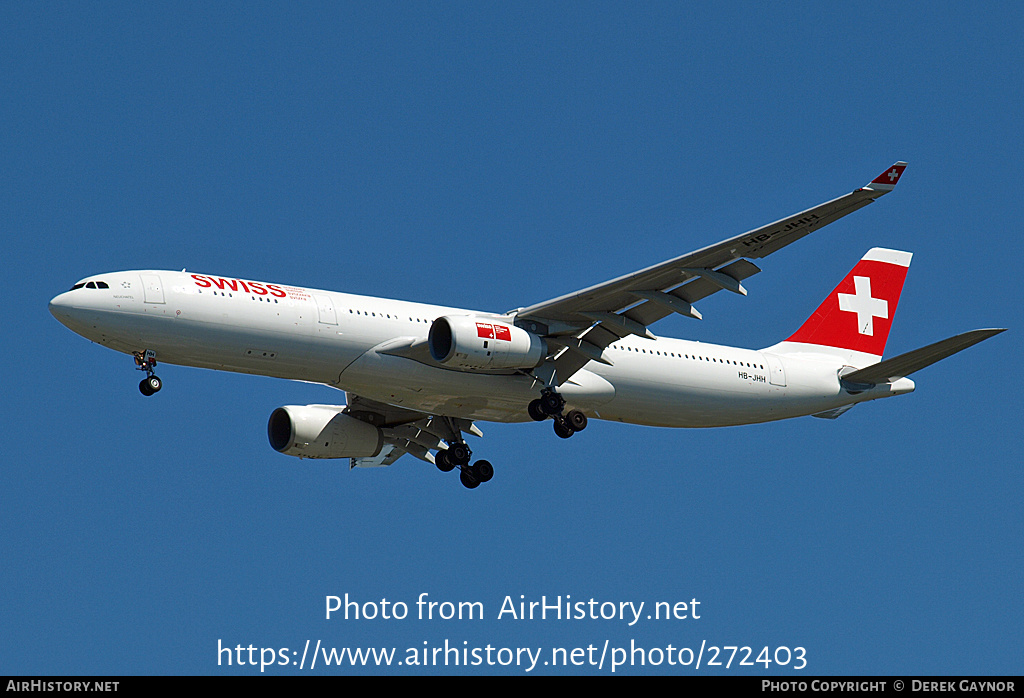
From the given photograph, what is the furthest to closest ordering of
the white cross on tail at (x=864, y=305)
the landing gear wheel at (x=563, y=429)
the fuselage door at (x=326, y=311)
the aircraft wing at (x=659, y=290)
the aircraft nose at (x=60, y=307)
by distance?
the white cross on tail at (x=864, y=305)
the landing gear wheel at (x=563, y=429)
the fuselage door at (x=326, y=311)
the aircraft nose at (x=60, y=307)
the aircraft wing at (x=659, y=290)

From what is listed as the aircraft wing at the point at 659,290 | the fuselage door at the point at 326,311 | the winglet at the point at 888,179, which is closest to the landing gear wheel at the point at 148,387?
the fuselage door at the point at 326,311

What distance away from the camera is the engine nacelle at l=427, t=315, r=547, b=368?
31906 mm

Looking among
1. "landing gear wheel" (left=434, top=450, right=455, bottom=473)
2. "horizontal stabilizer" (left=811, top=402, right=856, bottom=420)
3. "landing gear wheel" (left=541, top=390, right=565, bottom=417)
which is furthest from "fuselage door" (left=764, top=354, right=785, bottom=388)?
"landing gear wheel" (left=434, top=450, right=455, bottom=473)

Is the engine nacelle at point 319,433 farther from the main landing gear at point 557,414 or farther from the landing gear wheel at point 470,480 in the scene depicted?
the main landing gear at point 557,414

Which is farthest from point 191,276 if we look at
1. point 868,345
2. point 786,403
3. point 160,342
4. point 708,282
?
point 868,345

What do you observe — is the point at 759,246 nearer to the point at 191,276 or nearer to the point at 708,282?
the point at 708,282

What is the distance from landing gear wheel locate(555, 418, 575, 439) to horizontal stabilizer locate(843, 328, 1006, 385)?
979cm

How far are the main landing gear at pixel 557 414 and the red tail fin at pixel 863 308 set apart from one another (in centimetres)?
977

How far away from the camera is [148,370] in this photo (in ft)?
102

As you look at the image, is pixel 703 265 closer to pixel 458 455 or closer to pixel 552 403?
pixel 552 403

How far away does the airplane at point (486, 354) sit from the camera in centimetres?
3062

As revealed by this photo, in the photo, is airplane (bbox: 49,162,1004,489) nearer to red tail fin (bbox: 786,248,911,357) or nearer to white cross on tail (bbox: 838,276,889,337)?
red tail fin (bbox: 786,248,911,357)

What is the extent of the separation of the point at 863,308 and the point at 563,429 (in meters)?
13.3

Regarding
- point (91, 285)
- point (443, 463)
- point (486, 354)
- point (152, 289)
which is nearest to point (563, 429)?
point (486, 354)
